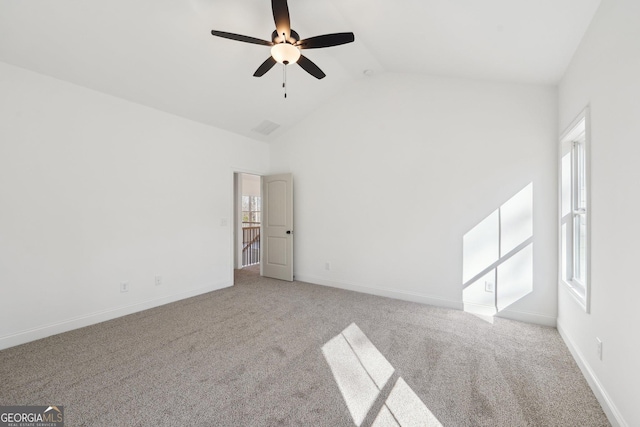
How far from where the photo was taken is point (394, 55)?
10.8 ft

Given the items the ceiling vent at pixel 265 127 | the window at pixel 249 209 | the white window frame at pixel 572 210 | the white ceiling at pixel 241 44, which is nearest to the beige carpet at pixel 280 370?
the white window frame at pixel 572 210

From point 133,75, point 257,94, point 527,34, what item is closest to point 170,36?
point 133,75

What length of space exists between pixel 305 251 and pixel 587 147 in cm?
388

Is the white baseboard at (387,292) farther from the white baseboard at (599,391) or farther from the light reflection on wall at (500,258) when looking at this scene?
the white baseboard at (599,391)

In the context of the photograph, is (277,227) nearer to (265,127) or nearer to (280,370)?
(265,127)

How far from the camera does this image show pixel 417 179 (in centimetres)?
370

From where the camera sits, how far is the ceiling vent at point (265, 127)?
456 centimetres

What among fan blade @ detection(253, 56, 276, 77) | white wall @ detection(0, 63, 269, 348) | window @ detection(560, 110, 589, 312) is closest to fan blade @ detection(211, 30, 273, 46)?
fan blade @ detection(253, 56, 276, 77)

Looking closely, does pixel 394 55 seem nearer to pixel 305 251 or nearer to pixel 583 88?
pixel 583 88

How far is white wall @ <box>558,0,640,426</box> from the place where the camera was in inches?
55.4

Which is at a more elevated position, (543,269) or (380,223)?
(380,223)

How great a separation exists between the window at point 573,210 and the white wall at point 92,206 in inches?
182

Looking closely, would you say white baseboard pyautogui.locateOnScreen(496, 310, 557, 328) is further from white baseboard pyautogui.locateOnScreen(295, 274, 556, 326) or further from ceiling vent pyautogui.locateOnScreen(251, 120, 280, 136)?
ceiling vent pyautogui.locateOnScreen(251, 120, 280, 136)

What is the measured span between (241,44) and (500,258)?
4.00 meters
